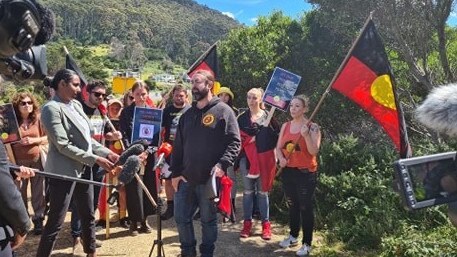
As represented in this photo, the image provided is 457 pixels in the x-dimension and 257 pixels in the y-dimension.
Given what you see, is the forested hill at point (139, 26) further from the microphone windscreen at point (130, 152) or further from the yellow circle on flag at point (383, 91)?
the microphone windscreen at point (130, 152)

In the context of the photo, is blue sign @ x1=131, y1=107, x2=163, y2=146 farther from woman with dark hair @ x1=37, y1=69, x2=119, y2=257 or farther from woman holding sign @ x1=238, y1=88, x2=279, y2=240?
woman with dark hair @ x1=37, y1=69, x2=119, y2=257

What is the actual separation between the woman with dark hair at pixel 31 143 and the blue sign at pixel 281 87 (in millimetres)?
3014

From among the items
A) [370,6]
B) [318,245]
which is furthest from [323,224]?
[370,6]

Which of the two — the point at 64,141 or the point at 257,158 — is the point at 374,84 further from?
the point at 64,141

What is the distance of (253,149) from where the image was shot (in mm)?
5777

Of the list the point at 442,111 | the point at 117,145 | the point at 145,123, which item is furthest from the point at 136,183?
the point at 442,111

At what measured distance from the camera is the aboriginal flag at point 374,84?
14.4 feet

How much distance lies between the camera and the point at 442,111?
1.93 metres

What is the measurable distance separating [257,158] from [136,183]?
1585mm

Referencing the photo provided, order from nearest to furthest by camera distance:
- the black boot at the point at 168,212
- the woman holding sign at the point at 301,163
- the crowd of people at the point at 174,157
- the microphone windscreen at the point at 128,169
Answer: the microphone windscreen at the point at 128,169, the crowd of people at the point at 174,157, the woman holding sign at the point at 301,163, the black boot at the point at 168,212

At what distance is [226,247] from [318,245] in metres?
1.09

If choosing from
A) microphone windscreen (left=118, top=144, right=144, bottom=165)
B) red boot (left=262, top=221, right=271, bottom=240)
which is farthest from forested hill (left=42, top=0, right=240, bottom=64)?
microphone windscreen (left=118, top=144, right=144, bottom=165)

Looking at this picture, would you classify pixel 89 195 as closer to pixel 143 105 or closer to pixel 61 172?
pixel 61 172

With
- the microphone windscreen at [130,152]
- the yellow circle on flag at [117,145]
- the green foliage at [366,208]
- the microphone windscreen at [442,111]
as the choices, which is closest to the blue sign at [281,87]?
the green foliage at [366,208]
